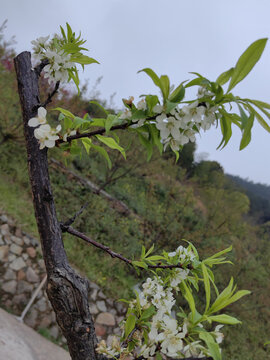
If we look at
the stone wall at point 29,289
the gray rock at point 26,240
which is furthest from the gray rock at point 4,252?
the gray rock at point 26,240

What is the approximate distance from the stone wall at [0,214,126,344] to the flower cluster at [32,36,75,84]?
417cm

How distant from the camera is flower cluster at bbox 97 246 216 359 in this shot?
2.22 ft

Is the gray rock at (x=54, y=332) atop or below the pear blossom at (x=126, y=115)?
below

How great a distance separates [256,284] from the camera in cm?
600

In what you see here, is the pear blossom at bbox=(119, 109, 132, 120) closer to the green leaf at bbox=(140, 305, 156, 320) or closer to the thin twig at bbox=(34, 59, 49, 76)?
the thin twig at bbox=(34, 59, 49, 76)

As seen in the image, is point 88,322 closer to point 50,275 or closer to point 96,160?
point 50,275

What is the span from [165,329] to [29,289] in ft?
13.7

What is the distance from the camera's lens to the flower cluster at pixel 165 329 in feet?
2.22

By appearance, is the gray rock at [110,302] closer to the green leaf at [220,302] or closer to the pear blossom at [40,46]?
the green leaf at [220,302]

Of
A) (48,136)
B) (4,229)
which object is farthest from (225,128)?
(4,229)

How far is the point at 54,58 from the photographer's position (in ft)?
2.71

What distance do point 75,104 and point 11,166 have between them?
2.20m

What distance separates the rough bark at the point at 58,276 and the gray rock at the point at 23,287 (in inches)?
156

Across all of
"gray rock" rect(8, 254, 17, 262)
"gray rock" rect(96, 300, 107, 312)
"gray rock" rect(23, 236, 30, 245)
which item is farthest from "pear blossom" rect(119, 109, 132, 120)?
"gray rock" rect(96, 300, 107, 312)
